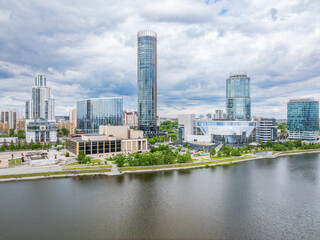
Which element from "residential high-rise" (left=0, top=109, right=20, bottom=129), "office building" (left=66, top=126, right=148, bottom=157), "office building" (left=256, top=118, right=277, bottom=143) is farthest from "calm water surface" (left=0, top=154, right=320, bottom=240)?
"residential high-rise" (left=0, top=109, right=20, bottom=129)

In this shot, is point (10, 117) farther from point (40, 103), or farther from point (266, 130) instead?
point (266, 130)

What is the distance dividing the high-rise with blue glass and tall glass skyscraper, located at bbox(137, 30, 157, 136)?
1246 inches

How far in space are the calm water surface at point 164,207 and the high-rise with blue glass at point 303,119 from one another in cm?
3193

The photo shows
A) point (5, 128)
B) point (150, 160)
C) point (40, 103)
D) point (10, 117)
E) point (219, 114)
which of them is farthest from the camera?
point (219, 114)

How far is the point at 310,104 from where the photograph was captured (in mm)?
46844

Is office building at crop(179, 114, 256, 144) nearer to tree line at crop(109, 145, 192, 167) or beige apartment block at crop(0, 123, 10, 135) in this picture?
tree line at crop(109, 145, 192, 167)

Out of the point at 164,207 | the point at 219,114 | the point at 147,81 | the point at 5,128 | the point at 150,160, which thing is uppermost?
the point at 147,81

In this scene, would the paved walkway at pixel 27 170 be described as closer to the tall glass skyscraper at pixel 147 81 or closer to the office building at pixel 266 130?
the tall glass skyscraper at pixel 147 81

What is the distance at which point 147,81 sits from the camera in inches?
2021

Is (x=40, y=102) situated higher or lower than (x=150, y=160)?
higher

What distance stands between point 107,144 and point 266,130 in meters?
30.3

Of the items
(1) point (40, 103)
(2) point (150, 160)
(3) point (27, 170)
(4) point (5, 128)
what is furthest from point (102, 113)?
(3) point (27, 170)

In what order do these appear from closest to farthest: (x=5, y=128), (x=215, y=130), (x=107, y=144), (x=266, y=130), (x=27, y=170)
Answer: (x=27, y=170)
(x=107, y=144)
(x=215, y=130)
(x=266, y=130)
(x=5, y=128)

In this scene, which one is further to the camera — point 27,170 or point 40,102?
point 40,102
